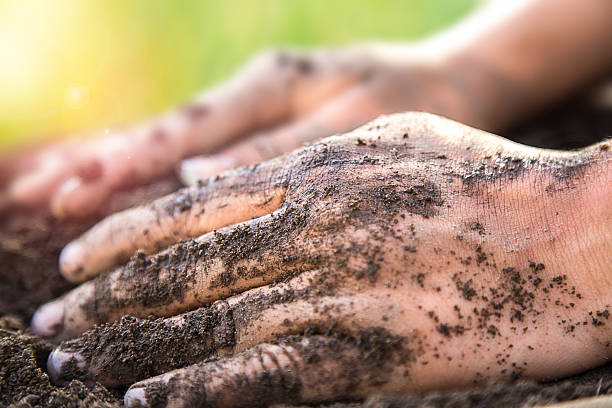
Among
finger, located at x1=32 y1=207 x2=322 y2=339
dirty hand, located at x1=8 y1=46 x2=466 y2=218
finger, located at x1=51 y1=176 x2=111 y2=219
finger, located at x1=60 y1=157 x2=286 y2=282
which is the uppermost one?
dirty hand, located at x1=8 y1=46 x2=466 y2=218

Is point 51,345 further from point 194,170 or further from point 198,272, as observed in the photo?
point 194,170

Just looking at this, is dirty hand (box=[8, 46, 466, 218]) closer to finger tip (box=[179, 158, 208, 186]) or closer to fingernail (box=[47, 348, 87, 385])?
finger tip (box=[179, 158, 208, 186])

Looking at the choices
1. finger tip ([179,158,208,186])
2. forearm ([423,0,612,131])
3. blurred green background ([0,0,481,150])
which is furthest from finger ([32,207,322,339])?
blurred green background ([0,0,481,150])

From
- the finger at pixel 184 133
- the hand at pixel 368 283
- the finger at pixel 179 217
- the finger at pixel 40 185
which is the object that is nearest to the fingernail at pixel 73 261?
the finger at pixel 179 217

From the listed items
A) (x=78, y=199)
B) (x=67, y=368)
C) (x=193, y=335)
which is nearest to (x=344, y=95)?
(x=78, y=199)

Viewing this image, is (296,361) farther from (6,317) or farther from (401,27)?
(401,27)

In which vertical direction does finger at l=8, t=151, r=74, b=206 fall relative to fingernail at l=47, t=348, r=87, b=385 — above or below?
above

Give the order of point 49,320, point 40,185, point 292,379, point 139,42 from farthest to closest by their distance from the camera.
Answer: point 139,42
point 40,185
point 49,320
point 292,379
